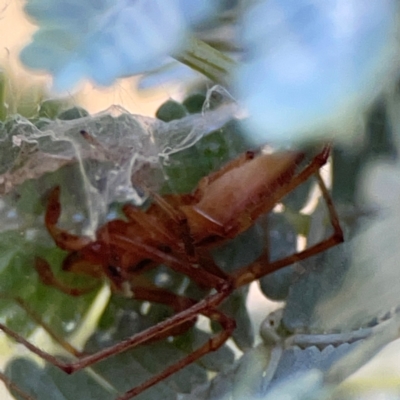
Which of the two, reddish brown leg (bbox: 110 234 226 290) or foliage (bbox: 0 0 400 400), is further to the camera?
reddish brown leg (bbox: 110 234 226 290)

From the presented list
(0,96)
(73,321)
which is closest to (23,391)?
(73,321)

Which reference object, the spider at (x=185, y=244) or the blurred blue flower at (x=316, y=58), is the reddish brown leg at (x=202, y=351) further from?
the blurred blue flower at (x=316, y=58)

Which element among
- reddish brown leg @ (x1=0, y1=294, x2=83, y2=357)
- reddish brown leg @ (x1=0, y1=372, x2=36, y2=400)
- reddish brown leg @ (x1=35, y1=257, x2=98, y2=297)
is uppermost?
reddish brown leg @ (x1=35, y1=257, x2=98, y2=297)

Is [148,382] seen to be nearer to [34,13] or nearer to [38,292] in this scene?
[38,292]

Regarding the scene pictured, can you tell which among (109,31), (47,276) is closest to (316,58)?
(109,31)

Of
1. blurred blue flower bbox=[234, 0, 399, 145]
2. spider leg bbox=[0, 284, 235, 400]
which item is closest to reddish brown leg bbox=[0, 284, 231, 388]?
spider leg bbox=[0, 284, 235, 400]

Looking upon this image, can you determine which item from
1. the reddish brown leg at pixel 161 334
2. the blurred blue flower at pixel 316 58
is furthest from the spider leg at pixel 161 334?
the blurred blue flower at pixel 316 58

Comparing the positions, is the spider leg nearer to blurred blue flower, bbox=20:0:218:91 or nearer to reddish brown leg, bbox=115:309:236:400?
reddish brown leg, bbox=115:309:236:400
